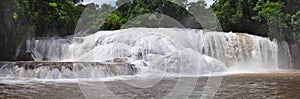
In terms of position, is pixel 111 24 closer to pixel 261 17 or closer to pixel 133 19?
pixel 133 19

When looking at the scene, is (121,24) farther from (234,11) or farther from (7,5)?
(7,5)

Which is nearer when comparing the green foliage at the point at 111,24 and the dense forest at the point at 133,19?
the dense forest at the point at 133,19

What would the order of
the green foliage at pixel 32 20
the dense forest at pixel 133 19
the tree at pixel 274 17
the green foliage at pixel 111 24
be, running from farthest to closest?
the green foliage at pixel 111 24 → the tree at pixel 274 17 → the dense forest at pixel 133 19 → the green foliage at pixel 32 20

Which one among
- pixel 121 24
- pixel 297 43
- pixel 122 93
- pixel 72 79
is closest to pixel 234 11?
pixel 297 43

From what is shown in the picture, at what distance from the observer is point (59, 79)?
8852 millimetres

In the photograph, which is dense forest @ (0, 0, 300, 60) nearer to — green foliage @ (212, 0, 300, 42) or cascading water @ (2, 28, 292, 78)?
green foliage @ (212, 0, 300, 42)

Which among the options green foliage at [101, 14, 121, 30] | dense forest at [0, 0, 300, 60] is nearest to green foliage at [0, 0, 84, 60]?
dense forest at [0, 0, 300, 60]

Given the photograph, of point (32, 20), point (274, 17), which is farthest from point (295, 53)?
point (32, 20)

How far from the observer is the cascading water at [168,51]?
476 inches

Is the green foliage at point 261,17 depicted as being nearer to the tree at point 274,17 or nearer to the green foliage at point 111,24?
the tree at point 274,17

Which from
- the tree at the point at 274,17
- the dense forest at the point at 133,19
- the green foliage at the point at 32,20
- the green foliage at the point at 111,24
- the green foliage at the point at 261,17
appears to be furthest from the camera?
the green foliage at the point at 111,24

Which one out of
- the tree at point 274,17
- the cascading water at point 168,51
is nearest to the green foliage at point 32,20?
the cascading water at point 168,51

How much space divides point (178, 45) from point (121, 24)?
13159 millimetres

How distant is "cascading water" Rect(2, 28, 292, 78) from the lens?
39.7ft
